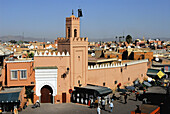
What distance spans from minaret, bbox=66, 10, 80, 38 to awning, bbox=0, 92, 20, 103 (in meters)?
8.02

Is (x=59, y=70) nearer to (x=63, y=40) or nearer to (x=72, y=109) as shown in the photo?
(x=63, y=40)

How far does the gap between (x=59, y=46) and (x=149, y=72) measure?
17188mm

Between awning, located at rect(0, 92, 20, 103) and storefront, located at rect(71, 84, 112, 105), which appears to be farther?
storefront, located at rect(71, 84, 112, 105)

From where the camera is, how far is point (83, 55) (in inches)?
928

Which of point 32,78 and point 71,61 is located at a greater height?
point 71,61

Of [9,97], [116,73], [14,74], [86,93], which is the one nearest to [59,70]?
[86,93]

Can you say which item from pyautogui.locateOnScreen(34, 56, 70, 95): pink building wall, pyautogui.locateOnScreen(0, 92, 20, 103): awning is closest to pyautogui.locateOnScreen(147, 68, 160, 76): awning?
pyautogui.locateOnScreen(34, 56, 70, 95): pink building wall

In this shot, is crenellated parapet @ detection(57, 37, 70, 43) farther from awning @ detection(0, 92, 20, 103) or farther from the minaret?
awning @ detection(0, 92, 20, 103)

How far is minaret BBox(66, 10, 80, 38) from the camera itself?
2328 centimetres

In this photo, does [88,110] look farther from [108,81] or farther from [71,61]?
[108,81]

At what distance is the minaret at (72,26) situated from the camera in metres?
23.3

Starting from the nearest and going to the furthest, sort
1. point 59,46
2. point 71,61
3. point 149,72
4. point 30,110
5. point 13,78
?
point 30,110
point 13,78
point 71,61
point 59,46
point 149,72

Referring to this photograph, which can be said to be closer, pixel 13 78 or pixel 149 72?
pixel 13 78

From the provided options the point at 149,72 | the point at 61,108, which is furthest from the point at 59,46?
the point at 149,72
